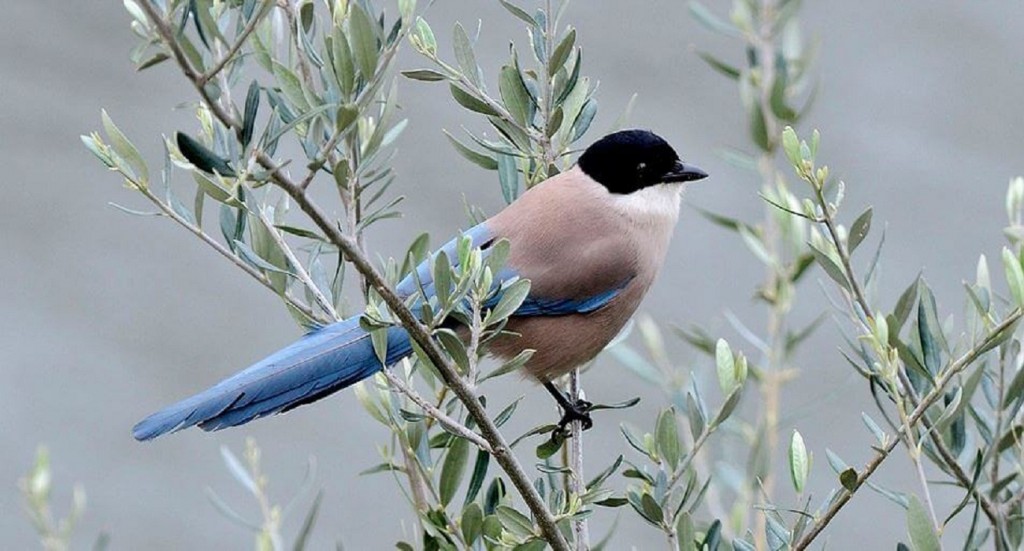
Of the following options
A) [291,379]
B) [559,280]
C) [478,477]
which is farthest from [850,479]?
[559,280]

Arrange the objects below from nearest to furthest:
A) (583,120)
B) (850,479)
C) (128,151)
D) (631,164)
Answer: (850,479), (128,151), (583,120), (631,164)

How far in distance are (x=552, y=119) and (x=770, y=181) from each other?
56cm

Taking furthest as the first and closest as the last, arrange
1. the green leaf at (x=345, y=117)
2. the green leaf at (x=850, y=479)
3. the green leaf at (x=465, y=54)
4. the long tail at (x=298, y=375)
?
the long tail at (x=298, y=375), the green leaf at (x=465, y=54), the green leaf at (x=850, y=479), the green leaf at (x=345, y=117)

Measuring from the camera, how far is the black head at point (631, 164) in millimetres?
2609

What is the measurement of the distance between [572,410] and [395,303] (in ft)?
2.77

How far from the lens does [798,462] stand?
54.9 inches

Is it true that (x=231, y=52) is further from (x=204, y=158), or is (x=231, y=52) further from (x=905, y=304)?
(x=905, y=304)

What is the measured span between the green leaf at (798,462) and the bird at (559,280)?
20.0 inches

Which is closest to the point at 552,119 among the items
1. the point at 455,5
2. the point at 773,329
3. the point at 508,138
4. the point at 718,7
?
the point at 508,138

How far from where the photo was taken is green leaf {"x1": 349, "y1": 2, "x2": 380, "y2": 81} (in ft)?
3.80

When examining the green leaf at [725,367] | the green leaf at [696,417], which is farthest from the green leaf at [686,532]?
the green leaf at [725,367]

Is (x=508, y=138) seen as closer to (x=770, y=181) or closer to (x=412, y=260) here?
(x=412, y=260)

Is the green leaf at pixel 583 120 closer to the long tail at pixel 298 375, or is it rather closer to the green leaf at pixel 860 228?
the long tail at pixel 298 375

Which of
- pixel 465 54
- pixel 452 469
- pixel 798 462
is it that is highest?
pixel 465 54
